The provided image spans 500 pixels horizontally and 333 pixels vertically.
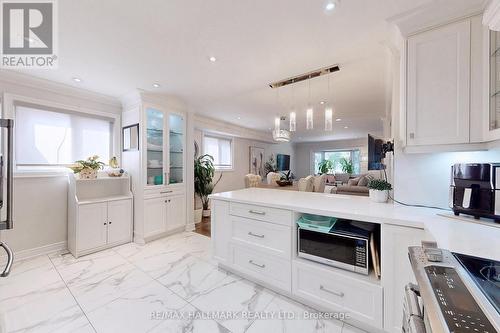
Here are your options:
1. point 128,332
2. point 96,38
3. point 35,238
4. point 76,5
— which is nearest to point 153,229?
point 35,238

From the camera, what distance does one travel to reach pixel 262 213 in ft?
6.22

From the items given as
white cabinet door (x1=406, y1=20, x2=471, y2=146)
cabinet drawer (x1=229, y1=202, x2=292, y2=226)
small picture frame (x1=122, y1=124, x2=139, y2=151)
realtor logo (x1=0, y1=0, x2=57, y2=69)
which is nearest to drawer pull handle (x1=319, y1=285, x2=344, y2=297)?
cabinet drawer (x1=229, y1=202, x2=292, y2=226)

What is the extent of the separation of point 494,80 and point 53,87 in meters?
4.39

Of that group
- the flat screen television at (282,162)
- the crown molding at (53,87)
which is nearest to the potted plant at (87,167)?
the crown molding at (53,87)

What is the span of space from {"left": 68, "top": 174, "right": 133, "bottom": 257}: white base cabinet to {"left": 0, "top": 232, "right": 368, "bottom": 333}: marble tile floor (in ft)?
0.84

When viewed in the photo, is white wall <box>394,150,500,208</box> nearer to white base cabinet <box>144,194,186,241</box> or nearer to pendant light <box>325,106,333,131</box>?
pendant light <box>325,106,333,131</box>

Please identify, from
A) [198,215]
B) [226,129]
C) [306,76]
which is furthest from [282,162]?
[306,76]

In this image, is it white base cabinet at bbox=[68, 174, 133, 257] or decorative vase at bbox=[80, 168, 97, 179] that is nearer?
white base cabinet at bbox=[68, 174, 133, 257]

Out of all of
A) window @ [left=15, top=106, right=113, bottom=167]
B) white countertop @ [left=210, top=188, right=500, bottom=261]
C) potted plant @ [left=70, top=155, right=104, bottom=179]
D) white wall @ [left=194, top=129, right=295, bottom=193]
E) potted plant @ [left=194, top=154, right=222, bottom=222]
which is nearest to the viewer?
white countertop @ [left=210, top=188, right=500, bottom=261]

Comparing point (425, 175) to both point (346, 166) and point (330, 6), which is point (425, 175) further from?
point (346, 166)

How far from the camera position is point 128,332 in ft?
4.85

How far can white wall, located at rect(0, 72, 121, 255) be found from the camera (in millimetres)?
2498

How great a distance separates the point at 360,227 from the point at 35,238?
387cm

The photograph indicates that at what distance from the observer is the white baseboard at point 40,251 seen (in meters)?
2.50
